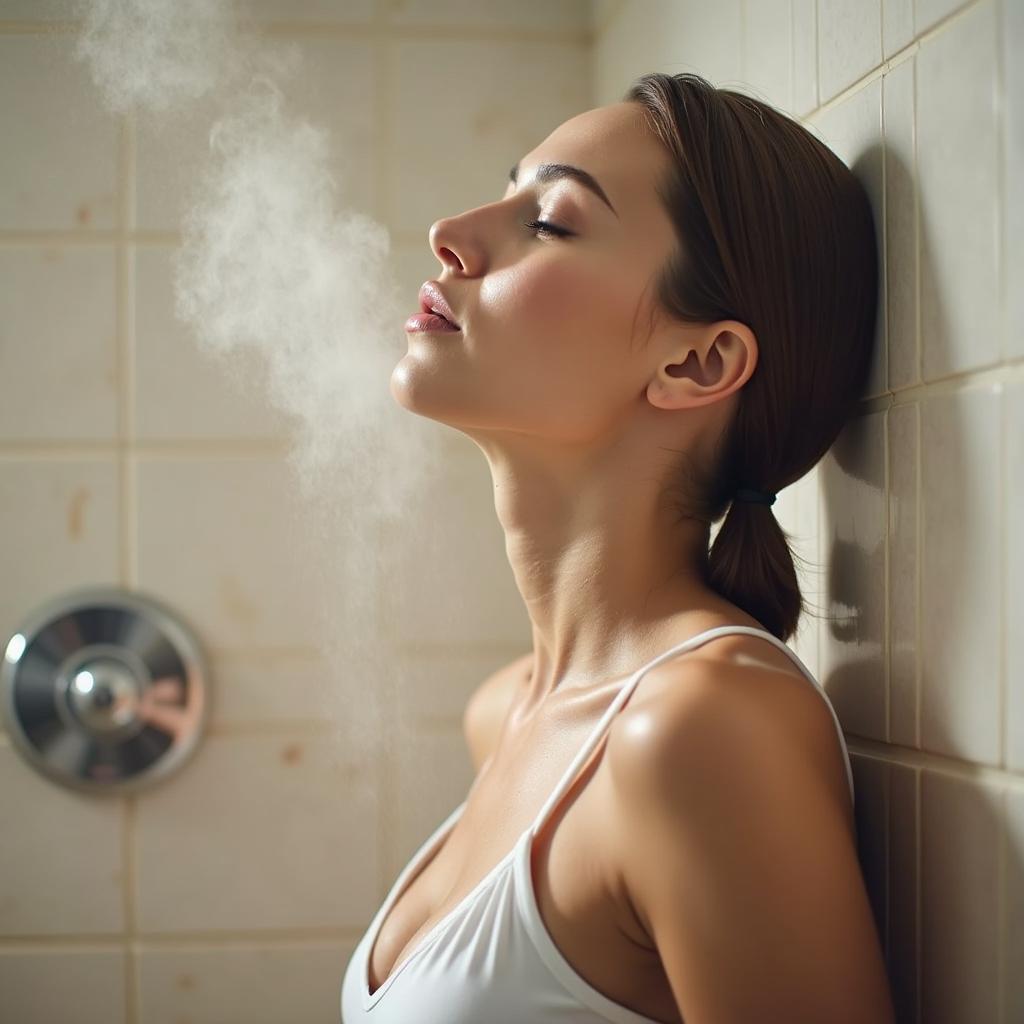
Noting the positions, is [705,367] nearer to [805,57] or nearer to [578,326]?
[578,326]

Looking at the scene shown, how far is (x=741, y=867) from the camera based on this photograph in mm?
702

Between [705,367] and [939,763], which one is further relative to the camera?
[705,367]

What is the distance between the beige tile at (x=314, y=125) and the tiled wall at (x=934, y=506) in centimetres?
78

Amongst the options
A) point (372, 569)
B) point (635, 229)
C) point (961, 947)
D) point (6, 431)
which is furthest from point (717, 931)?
point (6, 431)

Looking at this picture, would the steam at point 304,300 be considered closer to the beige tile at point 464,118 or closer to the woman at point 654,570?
the beige tile at point 464,118

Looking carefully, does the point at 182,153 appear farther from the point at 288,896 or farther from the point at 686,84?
the point at 288,896

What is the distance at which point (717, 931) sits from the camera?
2.31ft

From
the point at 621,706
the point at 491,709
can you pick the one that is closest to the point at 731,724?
the point at 621,706

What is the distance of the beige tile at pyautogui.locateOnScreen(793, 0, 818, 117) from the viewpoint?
0.98 metres

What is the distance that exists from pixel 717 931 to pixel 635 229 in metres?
0.50

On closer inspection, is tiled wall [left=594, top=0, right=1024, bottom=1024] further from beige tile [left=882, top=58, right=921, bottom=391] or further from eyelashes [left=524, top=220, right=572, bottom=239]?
eyelashes [left=524, top=220, right=572, bottom=239]

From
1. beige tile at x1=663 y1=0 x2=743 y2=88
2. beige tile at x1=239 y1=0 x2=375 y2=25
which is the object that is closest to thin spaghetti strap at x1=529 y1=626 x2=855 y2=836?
beige tile at x1=663 y1=0 x2=743 y2=88

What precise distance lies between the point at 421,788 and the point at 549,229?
944 millimetres

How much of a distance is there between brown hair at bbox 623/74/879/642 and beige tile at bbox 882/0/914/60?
0.09 m
